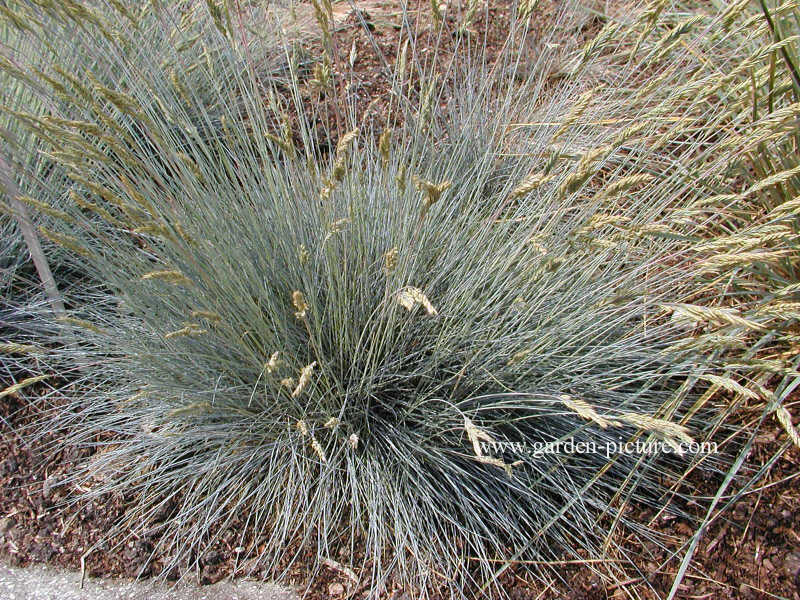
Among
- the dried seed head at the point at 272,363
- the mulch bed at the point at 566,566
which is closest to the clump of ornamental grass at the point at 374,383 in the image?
the mulch bed at the point at 566,566

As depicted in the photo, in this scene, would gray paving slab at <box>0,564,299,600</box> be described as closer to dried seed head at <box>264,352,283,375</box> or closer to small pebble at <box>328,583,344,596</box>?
small pebble at <box>328,583,344,596</box>

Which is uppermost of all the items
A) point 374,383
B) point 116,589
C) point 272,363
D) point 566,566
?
point 272,363

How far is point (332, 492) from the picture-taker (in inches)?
81.1

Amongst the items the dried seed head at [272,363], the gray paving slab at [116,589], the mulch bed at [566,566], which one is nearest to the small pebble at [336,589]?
the mulch bed at [566,566]

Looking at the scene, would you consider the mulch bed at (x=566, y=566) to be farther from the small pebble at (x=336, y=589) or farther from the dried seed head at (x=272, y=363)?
the dried seed head at (x=272, y=363)

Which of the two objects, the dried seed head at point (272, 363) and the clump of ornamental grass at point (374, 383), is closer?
the dried seed head at point (272, 363)

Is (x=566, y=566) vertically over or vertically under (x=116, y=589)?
under

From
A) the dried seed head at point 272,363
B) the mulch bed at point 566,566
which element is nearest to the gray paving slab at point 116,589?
the mulch bed at point 566,566

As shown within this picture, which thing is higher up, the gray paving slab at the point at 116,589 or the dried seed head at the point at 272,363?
the dried seed head at the point at 272,363

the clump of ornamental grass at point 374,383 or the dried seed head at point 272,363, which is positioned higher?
the dried seed head at point 272,363

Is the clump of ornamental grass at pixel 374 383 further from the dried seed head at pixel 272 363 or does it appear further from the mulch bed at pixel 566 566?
the dried seed head at pixel 272 363

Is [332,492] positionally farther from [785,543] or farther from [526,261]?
[785,543]

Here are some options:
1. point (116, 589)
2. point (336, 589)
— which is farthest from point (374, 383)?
point (116, 589)

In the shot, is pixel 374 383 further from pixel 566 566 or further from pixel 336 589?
pixel 566 566
